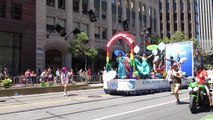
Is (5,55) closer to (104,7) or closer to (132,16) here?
(104,7)

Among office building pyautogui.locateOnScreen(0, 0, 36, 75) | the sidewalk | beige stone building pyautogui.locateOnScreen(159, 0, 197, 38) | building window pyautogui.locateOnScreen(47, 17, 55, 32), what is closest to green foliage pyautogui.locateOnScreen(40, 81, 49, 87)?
the sidewalk

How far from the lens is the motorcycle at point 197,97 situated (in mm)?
10992

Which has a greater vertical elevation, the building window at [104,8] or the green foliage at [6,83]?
the building window at [104,8]

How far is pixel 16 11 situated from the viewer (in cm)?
3462

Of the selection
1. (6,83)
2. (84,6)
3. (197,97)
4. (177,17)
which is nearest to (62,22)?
→ (84,6)

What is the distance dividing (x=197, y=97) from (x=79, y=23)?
33.7 m

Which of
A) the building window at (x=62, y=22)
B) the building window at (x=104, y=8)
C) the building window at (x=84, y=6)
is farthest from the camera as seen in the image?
the building window at (x=104, y=8)

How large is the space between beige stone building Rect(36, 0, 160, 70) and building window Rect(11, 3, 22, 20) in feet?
8.08

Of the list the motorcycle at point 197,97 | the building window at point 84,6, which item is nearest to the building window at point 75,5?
the building window at point 84,6

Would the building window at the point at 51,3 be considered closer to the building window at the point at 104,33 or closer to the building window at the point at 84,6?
the building window at the point at 84,6

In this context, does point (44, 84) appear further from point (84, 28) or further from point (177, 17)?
point (177, 17)

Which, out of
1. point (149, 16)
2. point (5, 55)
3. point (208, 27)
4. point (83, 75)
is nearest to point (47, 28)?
point (5, 55)

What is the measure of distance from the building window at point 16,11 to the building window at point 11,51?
72.6 inches

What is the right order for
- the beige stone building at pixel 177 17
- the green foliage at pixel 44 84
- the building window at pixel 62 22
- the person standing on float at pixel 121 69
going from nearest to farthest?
1. the person standing on float at pixel 121 69
2. the green foliage at pixel 44 84
3. the building window at pixel 62 22
4. the beige stone building at pixel 177 17
